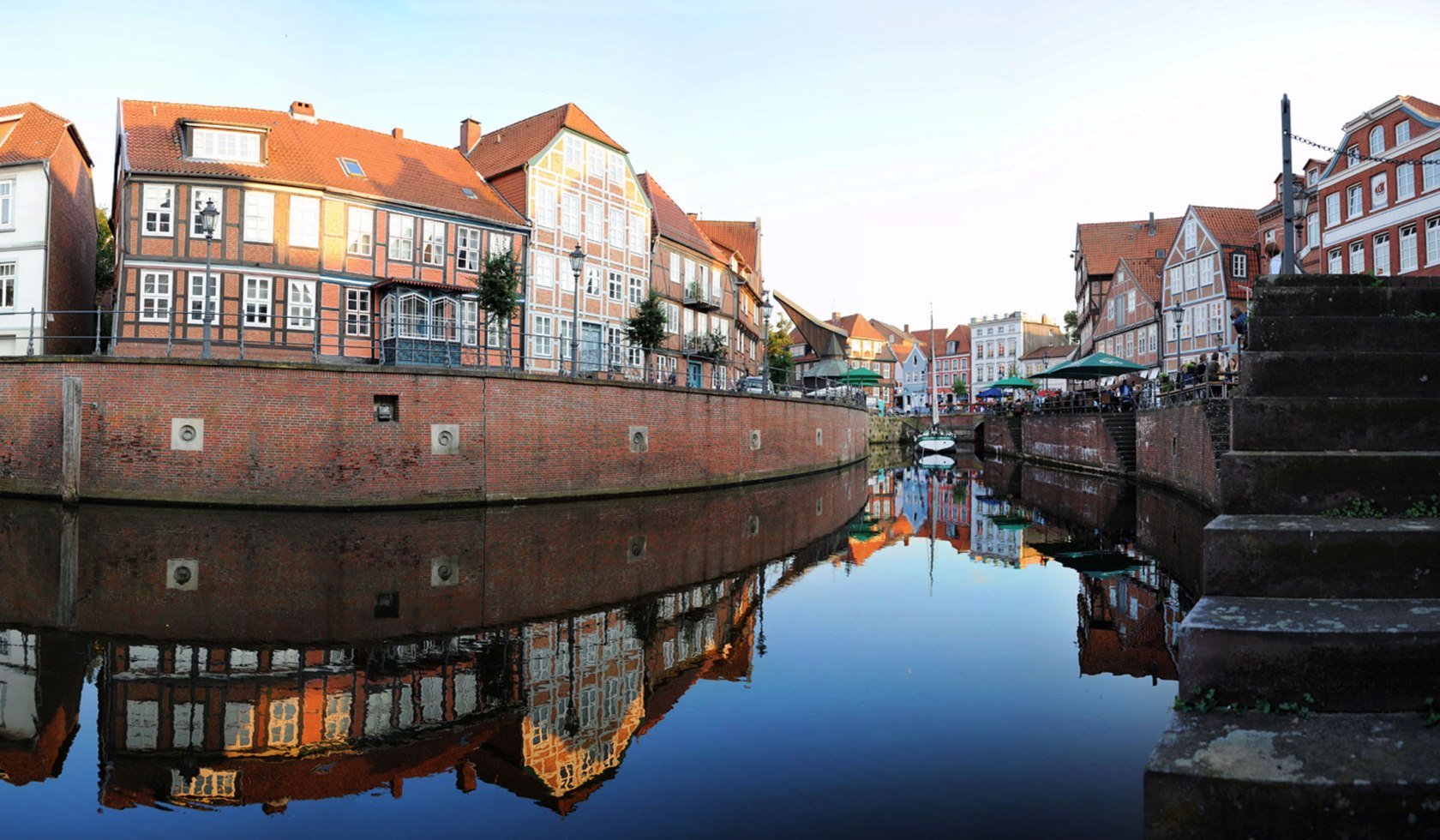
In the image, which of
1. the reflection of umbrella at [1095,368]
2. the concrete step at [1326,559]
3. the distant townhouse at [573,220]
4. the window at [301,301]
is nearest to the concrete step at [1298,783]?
the concrete step at [1326,559]

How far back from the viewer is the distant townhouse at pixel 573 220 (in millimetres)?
35938

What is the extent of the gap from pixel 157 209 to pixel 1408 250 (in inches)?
1785

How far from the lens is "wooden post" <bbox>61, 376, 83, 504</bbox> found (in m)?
18.2

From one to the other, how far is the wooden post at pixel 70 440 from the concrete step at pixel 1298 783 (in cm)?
2113

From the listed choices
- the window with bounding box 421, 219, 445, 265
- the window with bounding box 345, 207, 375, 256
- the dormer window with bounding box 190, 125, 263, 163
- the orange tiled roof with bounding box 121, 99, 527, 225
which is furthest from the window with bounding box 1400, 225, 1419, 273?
the dormer window with bounding box 190, 125, 263, 163

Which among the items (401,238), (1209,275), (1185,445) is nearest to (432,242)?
(401,238)

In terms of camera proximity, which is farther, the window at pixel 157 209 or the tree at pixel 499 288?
the tree at pixel 499 288

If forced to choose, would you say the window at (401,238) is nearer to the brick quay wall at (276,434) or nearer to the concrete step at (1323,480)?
the brick quay wall at (276,434)

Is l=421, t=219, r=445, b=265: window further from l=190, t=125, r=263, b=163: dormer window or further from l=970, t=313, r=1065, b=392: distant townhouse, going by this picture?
l=970, t=313, r=1065, b=392: distant townhouse

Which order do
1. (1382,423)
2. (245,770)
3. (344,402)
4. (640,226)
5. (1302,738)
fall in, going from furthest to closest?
(640,226) < (344,402) < (1382,423) < (245,770) < (1302,738)

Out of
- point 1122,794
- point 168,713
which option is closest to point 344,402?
point 168,713

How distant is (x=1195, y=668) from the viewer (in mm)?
4258

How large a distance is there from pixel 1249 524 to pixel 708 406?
22.2 meters

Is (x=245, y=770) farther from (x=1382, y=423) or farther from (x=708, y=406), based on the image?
(x=708, y=406)
